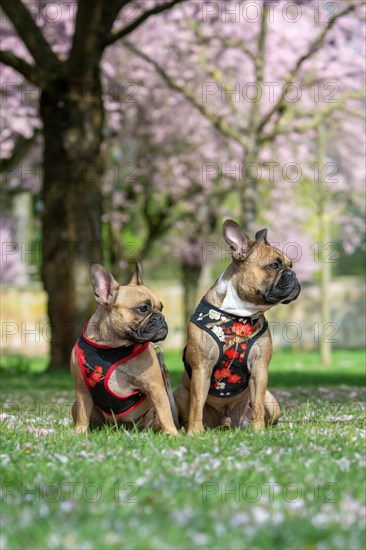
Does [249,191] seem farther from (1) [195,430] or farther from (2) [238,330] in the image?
(1) [195,430]

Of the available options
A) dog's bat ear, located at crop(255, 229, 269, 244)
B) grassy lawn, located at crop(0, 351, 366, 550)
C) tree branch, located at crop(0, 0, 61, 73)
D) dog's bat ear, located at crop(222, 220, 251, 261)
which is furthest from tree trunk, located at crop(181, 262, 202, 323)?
grassy lawn, located at crop(0, 351, 366, 550)

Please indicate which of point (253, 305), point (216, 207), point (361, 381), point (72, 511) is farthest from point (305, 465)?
point (216, 207)

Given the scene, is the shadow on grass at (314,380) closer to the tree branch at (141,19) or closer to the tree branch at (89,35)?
the tree branch at (89,35)

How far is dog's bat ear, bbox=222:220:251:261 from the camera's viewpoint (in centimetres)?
707

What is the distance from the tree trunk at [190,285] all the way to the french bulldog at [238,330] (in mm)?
21417

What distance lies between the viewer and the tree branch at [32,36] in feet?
49.6

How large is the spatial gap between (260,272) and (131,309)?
996 mm

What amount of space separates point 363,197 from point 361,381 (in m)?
15.3

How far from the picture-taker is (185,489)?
455 centimetres

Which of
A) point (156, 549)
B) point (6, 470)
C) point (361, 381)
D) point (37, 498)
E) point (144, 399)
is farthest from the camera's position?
point (361, 381)

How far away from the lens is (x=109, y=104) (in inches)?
926

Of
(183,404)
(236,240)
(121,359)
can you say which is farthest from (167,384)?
(236,240)

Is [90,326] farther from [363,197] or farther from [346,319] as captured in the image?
[346,319]

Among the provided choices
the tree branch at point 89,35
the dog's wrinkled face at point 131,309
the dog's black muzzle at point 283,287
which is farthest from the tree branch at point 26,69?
the dog's black muzzle at point 283,287
